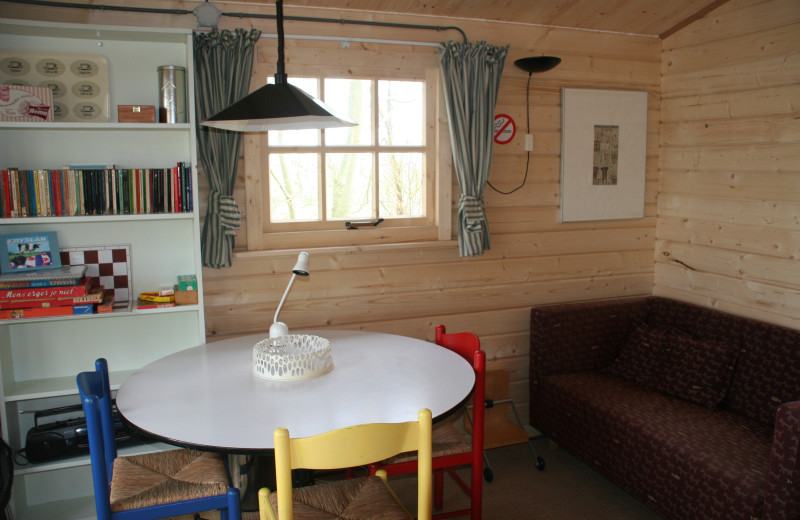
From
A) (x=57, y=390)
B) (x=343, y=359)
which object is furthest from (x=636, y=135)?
(x=57, y=390)

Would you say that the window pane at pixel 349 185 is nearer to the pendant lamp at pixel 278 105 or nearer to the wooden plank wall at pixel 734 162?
the pendant lamp at pixel 278 105

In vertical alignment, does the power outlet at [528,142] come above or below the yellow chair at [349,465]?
above

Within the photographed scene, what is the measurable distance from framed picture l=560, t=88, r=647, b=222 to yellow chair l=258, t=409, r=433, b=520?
212 centimetres

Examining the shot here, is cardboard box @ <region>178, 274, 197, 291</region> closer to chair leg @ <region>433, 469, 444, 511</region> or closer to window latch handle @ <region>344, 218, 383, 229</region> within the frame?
window latch handle @ <region>344, 218, 383, 229</region>

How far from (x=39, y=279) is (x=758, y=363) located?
3.10 m

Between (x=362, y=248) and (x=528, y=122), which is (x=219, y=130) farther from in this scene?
(x=528, y=122)

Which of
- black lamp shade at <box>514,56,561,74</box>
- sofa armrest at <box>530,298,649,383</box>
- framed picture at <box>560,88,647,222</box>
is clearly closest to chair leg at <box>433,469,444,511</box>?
sofa armrest at <box>530,298,649,383</box>

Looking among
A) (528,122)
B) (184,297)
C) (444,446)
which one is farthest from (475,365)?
(528,122)

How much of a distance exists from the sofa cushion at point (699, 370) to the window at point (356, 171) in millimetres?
1273

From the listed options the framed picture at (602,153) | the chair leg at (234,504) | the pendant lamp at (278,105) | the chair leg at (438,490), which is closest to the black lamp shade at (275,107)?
the pendant lamp at (278,105)

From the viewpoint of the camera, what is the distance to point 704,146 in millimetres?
3322

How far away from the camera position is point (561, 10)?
3123mm

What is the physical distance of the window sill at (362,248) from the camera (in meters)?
2.85

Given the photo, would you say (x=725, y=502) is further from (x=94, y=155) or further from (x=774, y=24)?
(x=94, y=155)
